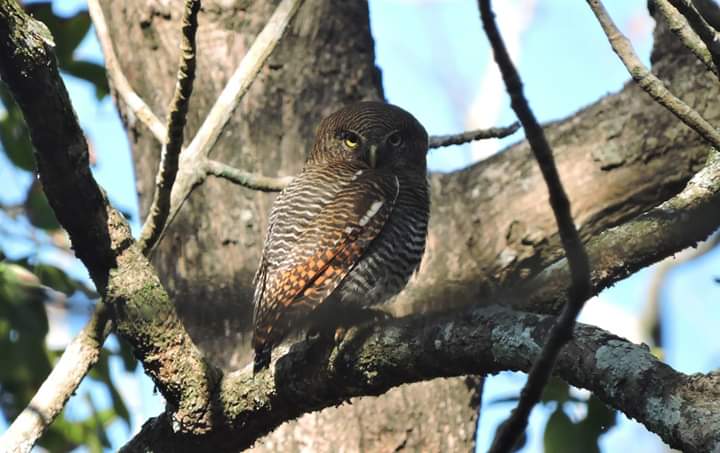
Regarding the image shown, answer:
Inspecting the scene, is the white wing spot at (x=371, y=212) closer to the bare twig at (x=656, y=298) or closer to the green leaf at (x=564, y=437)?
the green leaf at (x=564, y=437)

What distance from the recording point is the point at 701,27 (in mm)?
3141

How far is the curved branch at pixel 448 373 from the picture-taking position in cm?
259

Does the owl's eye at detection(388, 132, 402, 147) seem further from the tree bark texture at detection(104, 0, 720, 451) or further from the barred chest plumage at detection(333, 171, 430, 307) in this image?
the barred chest plumage at detection(333, 171, 430, 307)

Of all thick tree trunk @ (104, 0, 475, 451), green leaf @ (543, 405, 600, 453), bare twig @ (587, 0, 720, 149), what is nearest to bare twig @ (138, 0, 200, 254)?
thick tree trunk @ (104, 0, 475, 451)

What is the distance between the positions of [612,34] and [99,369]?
3407 millimetres

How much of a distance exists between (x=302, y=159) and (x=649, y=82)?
2.69 meters

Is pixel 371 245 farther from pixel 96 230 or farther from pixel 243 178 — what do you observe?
pixel 96 230

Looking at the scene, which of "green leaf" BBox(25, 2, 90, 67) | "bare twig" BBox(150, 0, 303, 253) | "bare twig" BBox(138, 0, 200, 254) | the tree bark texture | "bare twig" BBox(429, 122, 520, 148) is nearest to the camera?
"bare twig" BBox(138, 0, 200, 254)

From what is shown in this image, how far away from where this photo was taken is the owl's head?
5.45 meters

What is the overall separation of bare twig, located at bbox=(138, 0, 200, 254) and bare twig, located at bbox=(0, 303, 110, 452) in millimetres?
368

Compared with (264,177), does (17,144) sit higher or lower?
higher

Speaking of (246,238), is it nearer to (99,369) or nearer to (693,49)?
(99,369)

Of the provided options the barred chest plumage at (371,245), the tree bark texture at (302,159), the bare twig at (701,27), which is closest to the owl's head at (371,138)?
the tree bark texture at (302,159)

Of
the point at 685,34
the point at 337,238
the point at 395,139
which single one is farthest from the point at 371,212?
the point at 685,34
